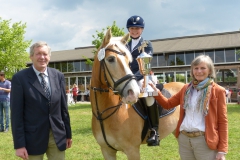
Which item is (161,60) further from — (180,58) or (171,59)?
(180,58)

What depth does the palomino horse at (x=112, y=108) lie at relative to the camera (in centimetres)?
325

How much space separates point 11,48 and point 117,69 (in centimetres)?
2677

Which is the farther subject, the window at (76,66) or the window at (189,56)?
the window at (76,66)

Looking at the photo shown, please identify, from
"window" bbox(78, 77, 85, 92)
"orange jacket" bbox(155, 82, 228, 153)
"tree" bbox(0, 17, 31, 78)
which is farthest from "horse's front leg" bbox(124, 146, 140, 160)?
"window" bbox(78, 77, 85, 92)

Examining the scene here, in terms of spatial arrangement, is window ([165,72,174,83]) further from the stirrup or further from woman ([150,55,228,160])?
woman ([150,55,228,160])

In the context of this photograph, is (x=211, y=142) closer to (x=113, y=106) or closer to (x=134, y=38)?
(x=113, y=106)

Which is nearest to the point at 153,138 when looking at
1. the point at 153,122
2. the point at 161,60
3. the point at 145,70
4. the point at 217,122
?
the point at 153,122

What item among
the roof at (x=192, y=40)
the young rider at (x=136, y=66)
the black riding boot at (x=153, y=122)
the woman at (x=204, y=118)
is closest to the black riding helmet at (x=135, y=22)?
the young rider at (x=136, y=66)

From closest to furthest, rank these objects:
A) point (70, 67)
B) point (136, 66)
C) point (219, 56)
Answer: point (136, 66)
point (219, 56)
point (70, 67)

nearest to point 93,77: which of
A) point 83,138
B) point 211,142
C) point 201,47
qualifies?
point 211,142

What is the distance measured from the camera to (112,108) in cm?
373

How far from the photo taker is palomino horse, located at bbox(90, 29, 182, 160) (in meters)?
3.25

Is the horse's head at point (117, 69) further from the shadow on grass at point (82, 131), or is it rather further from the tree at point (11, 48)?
the tree at point (11, 48)

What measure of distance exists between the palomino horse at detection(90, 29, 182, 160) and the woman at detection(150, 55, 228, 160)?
2.93 feet
